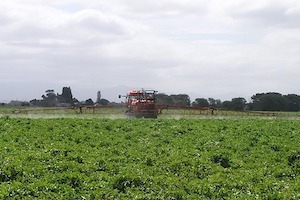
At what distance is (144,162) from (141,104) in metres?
25.5

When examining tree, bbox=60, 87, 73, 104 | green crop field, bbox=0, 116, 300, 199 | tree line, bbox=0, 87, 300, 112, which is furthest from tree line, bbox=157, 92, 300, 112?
green crop field, bbox=0, 116, 300, 199

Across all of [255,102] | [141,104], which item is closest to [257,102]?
[255,102]

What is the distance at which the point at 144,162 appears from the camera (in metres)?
16.8

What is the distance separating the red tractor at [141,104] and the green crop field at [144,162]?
17.0 metres

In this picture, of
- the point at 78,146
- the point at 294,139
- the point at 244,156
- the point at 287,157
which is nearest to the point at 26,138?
the point at 78,146

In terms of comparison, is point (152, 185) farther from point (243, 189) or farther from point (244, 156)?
point (244, 156)

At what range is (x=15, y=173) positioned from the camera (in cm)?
1389

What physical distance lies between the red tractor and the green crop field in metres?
17.0

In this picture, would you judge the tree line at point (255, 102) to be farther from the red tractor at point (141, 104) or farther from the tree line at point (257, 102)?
the red tractor at point (141, 104)

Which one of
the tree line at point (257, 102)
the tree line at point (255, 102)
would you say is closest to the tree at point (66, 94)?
the tree line at point (255, 102)

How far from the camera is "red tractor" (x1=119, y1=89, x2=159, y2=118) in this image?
4138 cm

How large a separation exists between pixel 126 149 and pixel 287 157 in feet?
19.3

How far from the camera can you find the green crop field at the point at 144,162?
13.7 meters

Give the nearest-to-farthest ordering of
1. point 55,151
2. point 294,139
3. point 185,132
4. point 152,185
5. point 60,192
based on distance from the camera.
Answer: point 60,192 < point 152,185 < point 55,151 < point 294,139 < point 185,132
